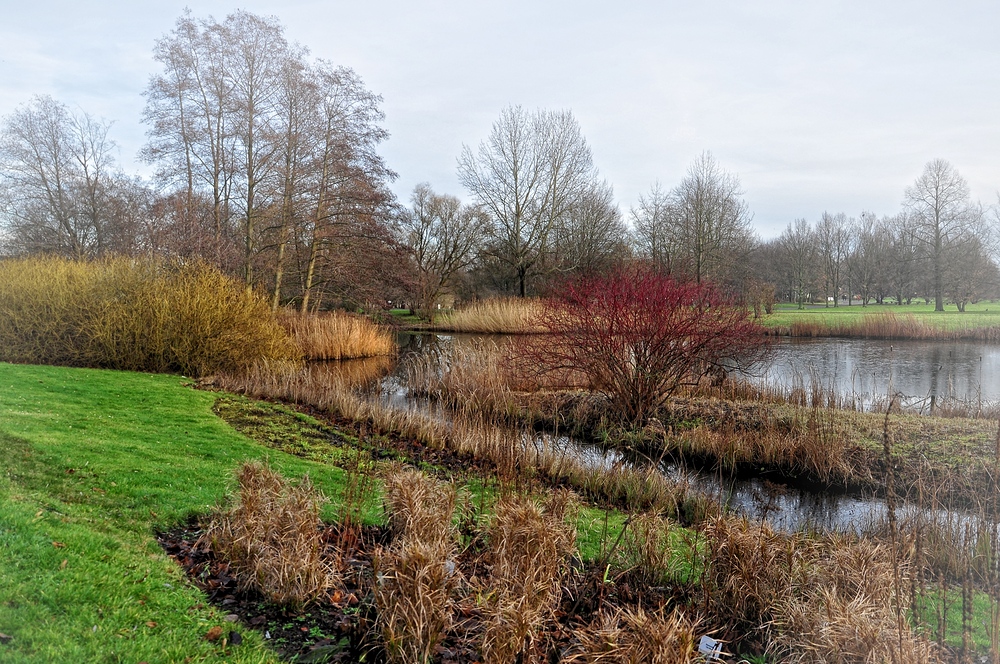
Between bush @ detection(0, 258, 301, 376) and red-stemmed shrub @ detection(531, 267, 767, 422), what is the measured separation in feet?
24.4

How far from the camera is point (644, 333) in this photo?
8516 millimetres

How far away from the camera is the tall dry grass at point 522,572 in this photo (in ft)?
8.80

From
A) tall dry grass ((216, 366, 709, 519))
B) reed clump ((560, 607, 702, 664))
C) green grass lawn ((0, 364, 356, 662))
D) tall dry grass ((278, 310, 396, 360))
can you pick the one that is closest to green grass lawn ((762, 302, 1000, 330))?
tall dry grass ((278, 310, 396, 360))

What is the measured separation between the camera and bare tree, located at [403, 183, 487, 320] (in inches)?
1464

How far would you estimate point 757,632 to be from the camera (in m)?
3.17

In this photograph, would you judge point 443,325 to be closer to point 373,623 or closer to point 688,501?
point 688,501

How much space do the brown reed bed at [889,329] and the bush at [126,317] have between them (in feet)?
A: 47.9

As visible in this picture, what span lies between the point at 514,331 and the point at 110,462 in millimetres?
18426

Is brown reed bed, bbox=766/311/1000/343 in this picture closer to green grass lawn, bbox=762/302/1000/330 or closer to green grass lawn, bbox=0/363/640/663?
green grass lawn, bbox=762/302/1000/330

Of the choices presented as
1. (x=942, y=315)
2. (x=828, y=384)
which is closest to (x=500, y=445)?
(x=828, y=384)

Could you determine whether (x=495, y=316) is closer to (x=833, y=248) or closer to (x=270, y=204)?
(x=270, y=204)

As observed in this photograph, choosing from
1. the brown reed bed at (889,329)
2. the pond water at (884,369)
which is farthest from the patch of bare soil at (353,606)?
the brown reed bed at (889,329)

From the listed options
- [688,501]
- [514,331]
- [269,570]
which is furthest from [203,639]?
[514,331]

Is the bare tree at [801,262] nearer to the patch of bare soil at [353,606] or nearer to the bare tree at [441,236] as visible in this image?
the bare tree at [441,236]
